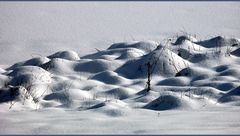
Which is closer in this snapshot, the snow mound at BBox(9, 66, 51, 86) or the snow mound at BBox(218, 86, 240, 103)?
the snow mound at BBox(218, 86, 240, 103)

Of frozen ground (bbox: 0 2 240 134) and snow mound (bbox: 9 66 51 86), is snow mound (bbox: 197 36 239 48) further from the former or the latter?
snow mound (bbox: 9 66 51 86)

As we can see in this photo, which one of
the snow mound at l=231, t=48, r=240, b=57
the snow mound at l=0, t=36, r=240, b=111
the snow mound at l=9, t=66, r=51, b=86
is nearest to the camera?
the snow mound at l=0, t=36, r=240, b=111

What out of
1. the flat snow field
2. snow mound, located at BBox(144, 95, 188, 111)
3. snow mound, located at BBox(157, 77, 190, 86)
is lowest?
the flat snow field

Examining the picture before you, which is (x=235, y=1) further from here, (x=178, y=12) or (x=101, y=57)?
(x=101, y=57)

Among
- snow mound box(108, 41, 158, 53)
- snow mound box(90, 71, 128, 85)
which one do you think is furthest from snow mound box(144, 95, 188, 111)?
snow mound box(108, 41, 158, 53)

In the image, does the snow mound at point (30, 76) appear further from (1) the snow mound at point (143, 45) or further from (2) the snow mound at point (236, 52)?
(2) the snow mound at point (236, 52)

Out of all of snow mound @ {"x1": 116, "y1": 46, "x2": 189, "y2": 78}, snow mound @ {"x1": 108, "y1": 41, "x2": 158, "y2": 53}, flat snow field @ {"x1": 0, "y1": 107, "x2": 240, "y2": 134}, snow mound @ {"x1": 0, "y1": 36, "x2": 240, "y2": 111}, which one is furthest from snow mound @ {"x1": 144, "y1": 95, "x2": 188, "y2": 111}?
snow mound @ {"x1": 108, "y1": 41, "x2": 158, "y2": 53}

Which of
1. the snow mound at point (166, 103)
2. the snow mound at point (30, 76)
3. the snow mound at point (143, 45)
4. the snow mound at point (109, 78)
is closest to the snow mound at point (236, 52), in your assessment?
the snow mound at point (143, 45)

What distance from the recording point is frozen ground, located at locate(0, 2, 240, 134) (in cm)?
344

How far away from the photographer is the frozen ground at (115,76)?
344 cm

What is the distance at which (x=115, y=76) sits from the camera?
5340mm

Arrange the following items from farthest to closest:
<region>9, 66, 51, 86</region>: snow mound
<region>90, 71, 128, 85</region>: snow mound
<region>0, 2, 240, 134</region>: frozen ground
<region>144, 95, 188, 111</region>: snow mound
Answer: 1. <region>90, 71, 128, 85</region>: snow mound
2. <region>9, 66, 51, 86</region>: snow mound
3. <region>144, 95, 188, 111</region>: snow mound
4. <region>0, 2, 240, 134</region>: frozen ground

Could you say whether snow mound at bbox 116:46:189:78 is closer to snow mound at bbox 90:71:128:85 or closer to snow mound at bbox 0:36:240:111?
snow mound at bbox 0:36:240:111

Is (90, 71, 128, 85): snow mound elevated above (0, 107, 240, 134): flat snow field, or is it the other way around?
(90, 71, 128, 85): snow mound
